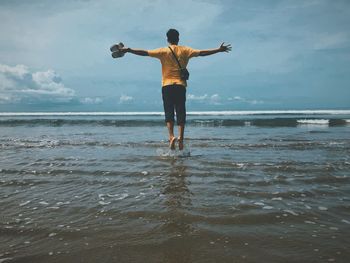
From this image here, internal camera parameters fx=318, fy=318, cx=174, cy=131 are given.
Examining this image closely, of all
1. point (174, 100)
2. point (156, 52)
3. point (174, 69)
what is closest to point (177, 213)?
point (174, 100)

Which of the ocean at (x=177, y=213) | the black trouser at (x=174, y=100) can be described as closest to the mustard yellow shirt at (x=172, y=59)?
the black trouser at (x=174, y=100)

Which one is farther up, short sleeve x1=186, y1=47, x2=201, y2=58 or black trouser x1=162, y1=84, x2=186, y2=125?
short sleeve x1=186, y1=47, x2=201, y2=58

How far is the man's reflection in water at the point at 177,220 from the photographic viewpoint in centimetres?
216

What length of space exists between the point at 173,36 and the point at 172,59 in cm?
54

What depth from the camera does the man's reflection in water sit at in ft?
7.07

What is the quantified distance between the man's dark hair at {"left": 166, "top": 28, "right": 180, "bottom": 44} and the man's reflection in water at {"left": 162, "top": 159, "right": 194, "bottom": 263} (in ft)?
11.5

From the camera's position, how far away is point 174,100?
7086 millimetres

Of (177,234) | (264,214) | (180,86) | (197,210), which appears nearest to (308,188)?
(264,214)

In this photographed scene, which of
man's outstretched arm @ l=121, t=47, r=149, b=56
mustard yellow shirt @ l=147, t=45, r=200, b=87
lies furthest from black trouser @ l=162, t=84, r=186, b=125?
man's outstretched arm @ l=121, t=47, r=149, b=56

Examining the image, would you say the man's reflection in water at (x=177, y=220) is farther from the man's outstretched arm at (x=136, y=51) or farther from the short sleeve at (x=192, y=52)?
the short sleeve at (x=192, y=52)

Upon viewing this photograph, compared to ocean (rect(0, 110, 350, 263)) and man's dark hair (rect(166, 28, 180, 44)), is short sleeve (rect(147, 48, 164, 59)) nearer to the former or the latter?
man's dark hair (rect(166, 28, 180, 44))

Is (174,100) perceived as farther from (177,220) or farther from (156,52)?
(177,220)

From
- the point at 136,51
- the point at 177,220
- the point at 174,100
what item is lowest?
the point at 177,220

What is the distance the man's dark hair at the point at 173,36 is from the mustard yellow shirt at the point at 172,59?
0.15m
